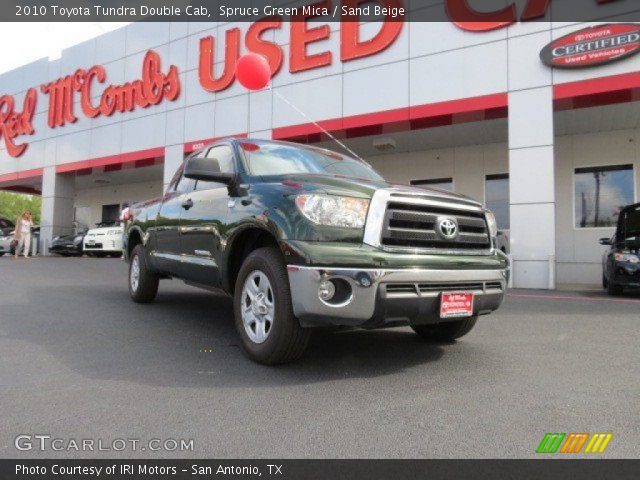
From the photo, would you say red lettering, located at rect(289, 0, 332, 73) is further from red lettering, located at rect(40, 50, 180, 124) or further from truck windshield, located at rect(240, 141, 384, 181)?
truck windshield, located at rect(240, 141, 384, 181)

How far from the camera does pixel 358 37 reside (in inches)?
504

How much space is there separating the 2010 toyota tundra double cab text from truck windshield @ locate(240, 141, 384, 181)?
0.06ft

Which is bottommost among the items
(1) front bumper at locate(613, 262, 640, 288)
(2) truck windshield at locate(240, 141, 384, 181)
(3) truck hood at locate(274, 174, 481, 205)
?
(1) front bumper at locate(613, 262, 640, 288)

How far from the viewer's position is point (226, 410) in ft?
8.57

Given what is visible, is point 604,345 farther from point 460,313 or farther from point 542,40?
point 542,40

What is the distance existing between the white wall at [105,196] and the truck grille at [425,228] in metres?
22.3

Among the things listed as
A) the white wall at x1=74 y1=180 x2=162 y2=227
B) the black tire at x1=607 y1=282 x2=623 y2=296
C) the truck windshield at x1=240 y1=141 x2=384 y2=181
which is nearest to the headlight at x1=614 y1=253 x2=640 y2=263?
the black tire at x1=607 y1=282 x2=623 y2=296

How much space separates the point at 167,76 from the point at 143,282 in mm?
12986

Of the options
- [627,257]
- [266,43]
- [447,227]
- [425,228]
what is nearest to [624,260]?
[627,257]

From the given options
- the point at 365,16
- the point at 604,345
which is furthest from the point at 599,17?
the point at 604,345

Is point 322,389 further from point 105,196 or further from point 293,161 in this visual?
point 105,196

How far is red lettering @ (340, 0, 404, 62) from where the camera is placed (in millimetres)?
12266

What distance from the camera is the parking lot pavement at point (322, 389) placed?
7.46ft
